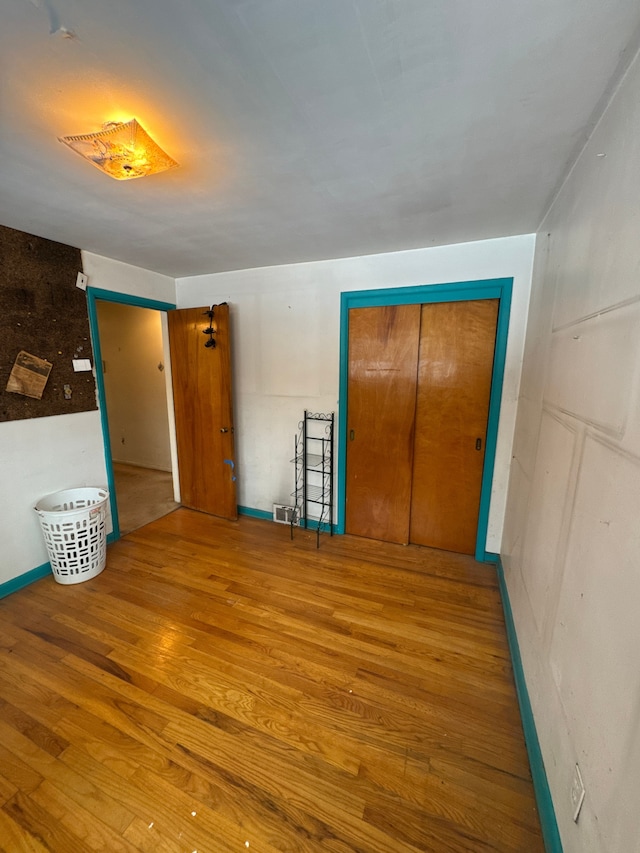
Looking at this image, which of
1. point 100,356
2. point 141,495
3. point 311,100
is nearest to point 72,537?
point 100,356

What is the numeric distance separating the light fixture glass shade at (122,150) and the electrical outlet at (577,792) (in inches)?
96.5

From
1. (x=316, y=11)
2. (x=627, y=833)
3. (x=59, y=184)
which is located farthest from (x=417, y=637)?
(x=59, y=184)

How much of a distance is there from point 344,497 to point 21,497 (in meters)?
2.39

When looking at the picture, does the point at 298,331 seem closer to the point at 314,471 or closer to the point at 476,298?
the point at 314,471

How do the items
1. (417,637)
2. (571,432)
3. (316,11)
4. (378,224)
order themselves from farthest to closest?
(378,224) < (417,637) < (571,432) < (316,11)

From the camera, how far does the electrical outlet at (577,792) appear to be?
86cm

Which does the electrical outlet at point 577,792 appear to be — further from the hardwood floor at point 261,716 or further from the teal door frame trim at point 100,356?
the teal door frame trim at point 100,356

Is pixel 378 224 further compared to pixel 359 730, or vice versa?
pixel 378 224

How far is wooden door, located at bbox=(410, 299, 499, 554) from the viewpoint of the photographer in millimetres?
2357

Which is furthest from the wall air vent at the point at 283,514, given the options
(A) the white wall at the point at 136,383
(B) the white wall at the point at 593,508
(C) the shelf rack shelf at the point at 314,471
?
(A) the white wall at the point at 136,383

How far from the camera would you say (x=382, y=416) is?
265 centimetres

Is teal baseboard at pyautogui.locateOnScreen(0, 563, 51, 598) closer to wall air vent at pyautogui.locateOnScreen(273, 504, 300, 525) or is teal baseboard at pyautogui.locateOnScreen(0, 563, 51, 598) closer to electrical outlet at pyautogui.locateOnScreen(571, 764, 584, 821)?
wall air vent at pyautogui.locateOnScreen(273, 504, 300, 525)

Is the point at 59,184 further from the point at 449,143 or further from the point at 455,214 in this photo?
the point at 455,214

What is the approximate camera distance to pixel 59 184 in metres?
1.54
